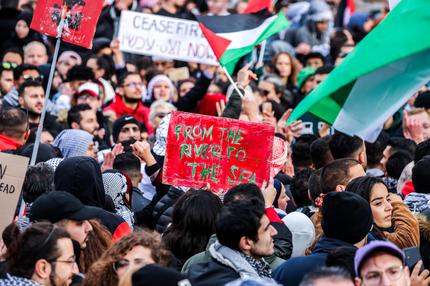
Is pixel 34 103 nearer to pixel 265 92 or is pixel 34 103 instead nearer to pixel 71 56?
pixel 71 56

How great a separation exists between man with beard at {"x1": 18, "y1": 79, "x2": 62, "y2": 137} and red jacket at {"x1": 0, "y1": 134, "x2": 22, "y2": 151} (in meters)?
1.82

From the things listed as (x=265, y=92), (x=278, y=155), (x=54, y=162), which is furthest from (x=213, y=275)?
(x=265, y=92)

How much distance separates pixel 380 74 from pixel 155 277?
2.78 meters

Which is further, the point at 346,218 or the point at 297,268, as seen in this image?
the point at 346,218

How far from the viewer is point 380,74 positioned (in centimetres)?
788

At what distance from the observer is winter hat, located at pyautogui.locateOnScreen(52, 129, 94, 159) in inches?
448

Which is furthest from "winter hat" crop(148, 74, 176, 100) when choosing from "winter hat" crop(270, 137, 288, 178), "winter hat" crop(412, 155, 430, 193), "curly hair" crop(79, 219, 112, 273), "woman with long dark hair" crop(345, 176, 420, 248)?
"curly hair" crop(79, 219, 112, 273)

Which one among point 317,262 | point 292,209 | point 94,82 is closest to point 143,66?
point 94,82

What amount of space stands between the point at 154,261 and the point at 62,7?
3884mm

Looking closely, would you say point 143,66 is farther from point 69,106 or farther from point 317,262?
point 317,262

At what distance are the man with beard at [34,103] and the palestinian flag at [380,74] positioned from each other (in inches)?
220

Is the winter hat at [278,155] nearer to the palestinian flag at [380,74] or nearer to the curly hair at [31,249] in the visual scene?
the palestinian flag at [380,74]

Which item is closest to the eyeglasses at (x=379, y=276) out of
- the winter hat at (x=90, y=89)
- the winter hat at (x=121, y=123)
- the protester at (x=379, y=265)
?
the protester at (x=379, y=265)

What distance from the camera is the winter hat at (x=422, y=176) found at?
29.9ft
